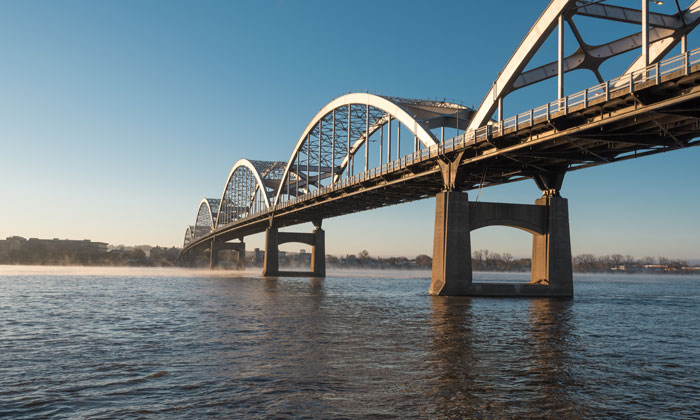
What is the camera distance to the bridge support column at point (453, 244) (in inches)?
1591

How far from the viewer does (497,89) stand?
1554 inches

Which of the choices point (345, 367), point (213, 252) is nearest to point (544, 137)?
point (345, 367)

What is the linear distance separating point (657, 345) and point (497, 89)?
2337 centimetres

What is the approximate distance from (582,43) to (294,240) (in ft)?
219

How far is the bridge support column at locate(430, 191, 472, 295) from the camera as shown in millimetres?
40406

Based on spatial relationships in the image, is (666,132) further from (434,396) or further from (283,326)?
(434,396)

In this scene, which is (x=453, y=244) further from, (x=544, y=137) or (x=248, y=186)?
(x=248, y=186)

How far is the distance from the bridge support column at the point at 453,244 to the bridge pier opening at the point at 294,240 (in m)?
57.3

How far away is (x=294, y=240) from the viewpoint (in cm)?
9812

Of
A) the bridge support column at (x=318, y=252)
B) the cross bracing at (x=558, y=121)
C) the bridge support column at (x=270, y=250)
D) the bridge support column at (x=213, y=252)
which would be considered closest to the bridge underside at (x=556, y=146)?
the cross bracing at (x=558, y=121)

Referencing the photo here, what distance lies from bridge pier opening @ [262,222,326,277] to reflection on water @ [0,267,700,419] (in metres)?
69.3

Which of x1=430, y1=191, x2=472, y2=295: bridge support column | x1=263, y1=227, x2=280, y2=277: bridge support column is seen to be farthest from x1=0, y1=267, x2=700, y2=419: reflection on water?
x1=263, y1=227, x2=280, y2=277: bridge support column

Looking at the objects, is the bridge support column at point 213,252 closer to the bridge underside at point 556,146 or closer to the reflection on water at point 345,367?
the bridge underside at point 556,146

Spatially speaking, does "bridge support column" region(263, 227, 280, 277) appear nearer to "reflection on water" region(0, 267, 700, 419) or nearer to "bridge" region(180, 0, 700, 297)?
"bridge" region(180, 0, 700, 297)
